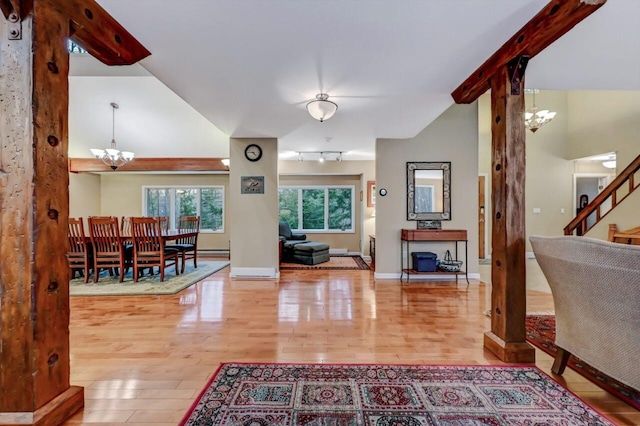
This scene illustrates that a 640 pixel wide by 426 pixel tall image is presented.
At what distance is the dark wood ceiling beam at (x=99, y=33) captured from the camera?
5.09ft

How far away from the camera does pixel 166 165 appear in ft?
23.0

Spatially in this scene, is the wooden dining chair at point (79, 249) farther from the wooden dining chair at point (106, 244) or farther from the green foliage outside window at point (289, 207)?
the green foliage outside window at point (289, 207)

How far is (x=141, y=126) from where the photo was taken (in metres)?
6.11

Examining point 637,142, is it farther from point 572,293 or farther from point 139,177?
point 139,177

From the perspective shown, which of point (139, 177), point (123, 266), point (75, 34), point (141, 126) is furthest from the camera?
point (139, 177)

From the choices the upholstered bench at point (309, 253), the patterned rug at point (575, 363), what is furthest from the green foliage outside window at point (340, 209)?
the patterned rug at point (575, 363)

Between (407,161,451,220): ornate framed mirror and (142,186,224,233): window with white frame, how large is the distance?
510 cm

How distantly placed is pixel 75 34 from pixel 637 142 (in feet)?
26.1

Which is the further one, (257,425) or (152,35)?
(152,35)

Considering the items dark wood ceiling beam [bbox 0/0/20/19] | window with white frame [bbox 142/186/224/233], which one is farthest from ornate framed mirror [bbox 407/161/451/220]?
window with white frame [bbox 142/186/224/233]

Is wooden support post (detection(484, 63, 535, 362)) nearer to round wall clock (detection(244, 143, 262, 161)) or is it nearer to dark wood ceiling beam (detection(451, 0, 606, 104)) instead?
dark wood ceiling beam (detection(451, 0, 606, 104))

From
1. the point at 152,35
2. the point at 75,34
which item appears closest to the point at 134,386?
the point at 75,34

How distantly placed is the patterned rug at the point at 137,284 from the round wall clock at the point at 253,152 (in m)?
2.11

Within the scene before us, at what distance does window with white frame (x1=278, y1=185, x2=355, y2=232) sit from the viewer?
770 centimetres
